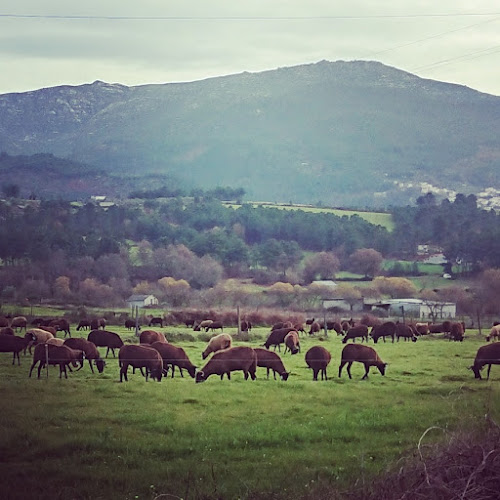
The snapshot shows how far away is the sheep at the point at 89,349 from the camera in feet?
39.1

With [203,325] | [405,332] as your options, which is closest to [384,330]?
[405,332]

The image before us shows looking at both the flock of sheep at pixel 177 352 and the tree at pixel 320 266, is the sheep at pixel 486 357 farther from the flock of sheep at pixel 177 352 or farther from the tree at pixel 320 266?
the tree at pixel 320 266

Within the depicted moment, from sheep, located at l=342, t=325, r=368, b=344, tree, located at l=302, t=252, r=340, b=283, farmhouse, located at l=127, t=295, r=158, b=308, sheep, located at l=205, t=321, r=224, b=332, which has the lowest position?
sheep, located at l=342, t=325, r=368, b=344

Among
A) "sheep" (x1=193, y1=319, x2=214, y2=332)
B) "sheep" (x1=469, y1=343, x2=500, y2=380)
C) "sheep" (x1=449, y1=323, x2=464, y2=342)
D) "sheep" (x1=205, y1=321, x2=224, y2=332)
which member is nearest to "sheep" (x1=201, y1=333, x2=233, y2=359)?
"sheep" (x1=205, y1=321, x2=224, y2=332)

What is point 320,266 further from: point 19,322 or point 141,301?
point 19,322

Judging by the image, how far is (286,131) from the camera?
14805 mm

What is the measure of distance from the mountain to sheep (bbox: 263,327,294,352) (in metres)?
2.39

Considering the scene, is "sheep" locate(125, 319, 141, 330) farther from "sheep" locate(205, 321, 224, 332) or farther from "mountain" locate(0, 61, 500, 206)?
"mountain" locate(0, 61, 500, 206)

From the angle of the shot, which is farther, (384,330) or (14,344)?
(384,330)

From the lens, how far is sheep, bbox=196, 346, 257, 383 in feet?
39.8

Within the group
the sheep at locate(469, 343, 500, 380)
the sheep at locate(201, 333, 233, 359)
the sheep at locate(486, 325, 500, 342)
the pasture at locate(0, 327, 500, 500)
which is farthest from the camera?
the sheep at locate(486, 325, 500, 342)

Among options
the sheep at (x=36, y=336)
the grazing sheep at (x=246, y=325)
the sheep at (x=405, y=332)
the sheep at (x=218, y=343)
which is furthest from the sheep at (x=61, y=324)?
the sheep at (x=405, y=332)

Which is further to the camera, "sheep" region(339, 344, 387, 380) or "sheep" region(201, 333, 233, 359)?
"sheep" region(339, 344, 387, 380)

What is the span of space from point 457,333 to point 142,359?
515cm
